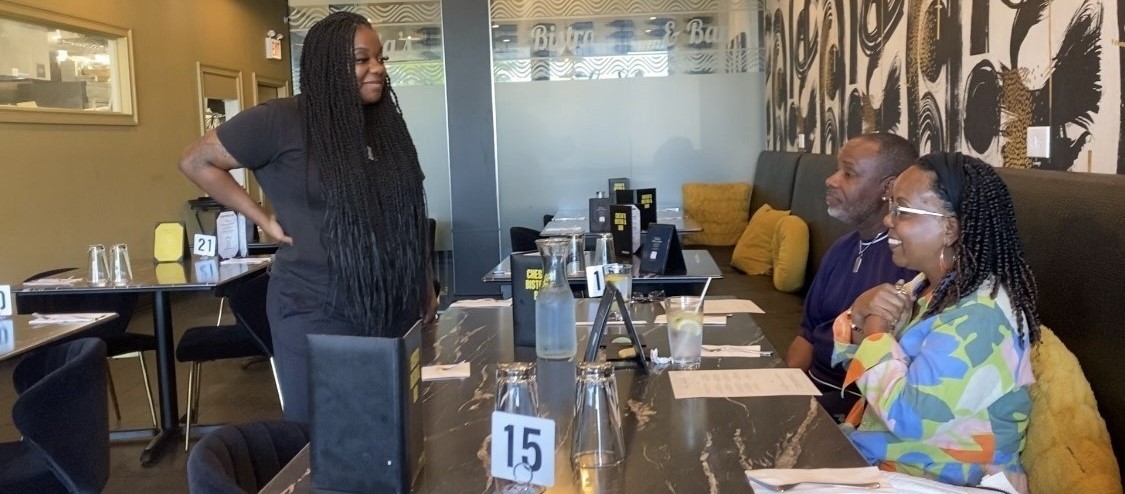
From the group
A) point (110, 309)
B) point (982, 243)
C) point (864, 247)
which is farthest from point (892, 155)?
point (110, 309)

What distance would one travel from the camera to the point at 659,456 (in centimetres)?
134

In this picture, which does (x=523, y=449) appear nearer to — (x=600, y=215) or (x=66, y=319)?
(x=66, y=319)

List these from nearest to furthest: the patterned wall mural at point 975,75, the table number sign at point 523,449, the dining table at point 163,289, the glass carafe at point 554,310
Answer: the table number sign at point 523,449
the glass carafe at point 554,310
the patterned wall mural at point 975,75
the dining table at point 163,289

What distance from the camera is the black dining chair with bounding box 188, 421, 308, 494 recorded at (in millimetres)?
1260

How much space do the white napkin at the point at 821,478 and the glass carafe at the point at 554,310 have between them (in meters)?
0.67

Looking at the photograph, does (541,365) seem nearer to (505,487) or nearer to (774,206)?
(505,487)

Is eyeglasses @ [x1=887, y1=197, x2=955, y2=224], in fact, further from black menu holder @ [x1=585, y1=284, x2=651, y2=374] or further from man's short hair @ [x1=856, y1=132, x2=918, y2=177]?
man's short hair @ [x1=856, y1=132, x2=918, y2=177]

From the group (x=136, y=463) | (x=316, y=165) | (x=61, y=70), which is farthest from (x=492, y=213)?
(x=316, y=165)

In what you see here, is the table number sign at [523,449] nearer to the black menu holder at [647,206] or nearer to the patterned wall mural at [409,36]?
the black menu holder at [647,206]

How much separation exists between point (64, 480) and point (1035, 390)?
214cm

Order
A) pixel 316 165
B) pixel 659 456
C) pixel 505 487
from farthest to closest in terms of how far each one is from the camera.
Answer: pixel 316 165, pixel 659 456, pixel 505 487

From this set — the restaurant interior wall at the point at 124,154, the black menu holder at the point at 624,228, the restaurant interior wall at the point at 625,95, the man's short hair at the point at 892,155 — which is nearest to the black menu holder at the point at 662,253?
the black menu holder at the point at 624,228

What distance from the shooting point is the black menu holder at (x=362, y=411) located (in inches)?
47.5

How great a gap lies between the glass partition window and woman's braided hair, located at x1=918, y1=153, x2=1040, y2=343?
5995 millimetres
